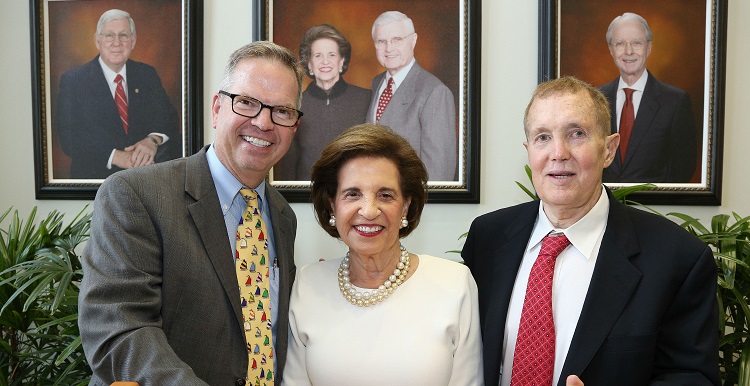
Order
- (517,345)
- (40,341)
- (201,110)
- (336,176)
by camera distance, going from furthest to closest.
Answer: (201,110)
(40,341)
(336,176)
(517,345)

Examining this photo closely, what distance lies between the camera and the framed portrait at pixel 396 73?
327cm

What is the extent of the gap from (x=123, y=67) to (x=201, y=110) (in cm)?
49

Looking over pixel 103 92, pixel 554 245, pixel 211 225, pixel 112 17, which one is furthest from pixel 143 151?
pixel 554 245

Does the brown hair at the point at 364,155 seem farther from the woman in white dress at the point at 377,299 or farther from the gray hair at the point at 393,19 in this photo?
the gray hair at the point at 393,19

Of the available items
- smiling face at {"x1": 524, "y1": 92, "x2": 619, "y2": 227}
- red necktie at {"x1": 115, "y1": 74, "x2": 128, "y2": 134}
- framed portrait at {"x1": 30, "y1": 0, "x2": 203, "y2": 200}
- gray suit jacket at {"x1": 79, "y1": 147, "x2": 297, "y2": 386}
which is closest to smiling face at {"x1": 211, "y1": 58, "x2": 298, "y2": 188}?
gray suit jacket at {"x1": 79, "y1": 147, "x2": 297, "y2": 386}

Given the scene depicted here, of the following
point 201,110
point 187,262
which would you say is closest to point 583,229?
point 187,262

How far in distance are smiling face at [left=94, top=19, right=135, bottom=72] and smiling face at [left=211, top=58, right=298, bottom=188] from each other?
64.3 inches

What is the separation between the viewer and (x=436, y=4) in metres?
3.27

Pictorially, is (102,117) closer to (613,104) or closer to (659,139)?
(613,104)

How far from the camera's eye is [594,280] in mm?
1982

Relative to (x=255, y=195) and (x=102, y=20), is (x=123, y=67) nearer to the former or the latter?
(x=102, y=20)

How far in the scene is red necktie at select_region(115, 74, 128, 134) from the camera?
3406 mm

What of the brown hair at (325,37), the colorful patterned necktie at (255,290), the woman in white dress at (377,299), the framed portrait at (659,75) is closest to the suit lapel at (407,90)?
the brown hair at (325,37)

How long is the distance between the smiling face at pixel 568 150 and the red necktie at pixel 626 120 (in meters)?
1.29
